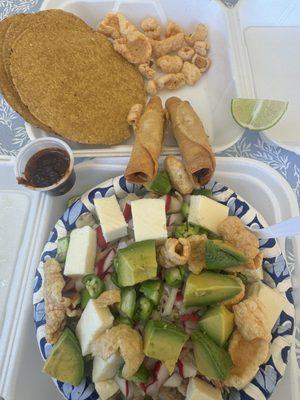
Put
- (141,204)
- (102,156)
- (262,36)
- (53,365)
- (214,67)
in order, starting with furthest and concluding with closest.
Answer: (262,36) < (214,67) < (102,156) < (141,204) < (53,365)

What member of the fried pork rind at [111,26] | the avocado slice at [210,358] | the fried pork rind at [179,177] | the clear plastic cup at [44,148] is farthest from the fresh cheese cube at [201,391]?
the fried pork rind at [111,26]

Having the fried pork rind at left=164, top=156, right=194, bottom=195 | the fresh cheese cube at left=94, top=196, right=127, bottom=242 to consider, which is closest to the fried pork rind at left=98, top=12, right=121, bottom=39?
the fried pork rind at left=164, top=156, right=194, bottom=195

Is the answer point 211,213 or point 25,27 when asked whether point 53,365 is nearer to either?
point 211,213

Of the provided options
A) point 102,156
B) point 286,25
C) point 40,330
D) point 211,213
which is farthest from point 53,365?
point 286,25

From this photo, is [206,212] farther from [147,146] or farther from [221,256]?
[147,146]

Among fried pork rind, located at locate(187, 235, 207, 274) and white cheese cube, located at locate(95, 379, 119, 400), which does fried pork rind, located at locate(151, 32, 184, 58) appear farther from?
white cheese cube, located at locate(95, 379, 119, 400)

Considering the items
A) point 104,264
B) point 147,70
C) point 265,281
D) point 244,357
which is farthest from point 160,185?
point 147,70

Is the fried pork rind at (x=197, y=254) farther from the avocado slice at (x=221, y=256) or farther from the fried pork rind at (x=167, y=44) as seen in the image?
the fried pork rind at (x=167, y=44)
